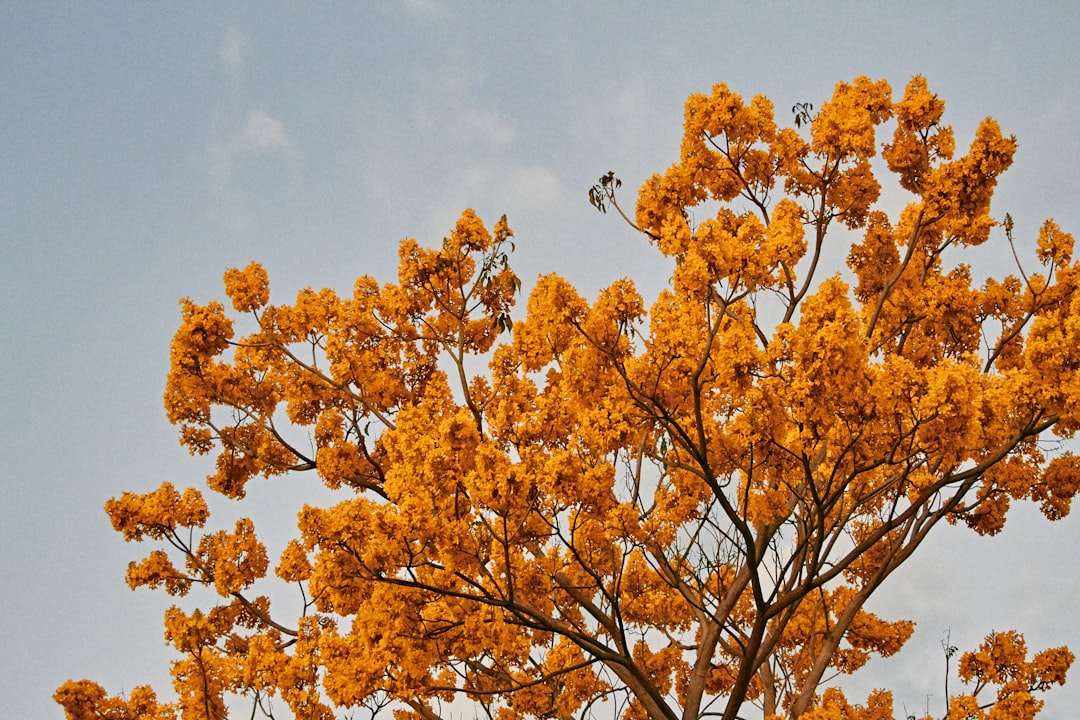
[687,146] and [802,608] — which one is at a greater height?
[687,146]

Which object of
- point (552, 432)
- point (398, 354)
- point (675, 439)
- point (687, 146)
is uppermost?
point (687, 146)

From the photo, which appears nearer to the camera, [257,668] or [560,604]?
[257,668]

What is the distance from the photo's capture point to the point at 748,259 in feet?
20.9

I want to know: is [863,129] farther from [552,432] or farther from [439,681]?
[439,681]

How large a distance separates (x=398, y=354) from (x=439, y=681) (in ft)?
11.1

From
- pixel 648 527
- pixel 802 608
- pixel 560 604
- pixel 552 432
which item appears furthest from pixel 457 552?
pixel 802 608

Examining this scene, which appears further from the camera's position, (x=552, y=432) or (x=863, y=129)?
(x=863, y=129)

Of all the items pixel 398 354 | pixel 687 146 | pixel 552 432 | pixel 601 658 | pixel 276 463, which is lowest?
pixel 601 658

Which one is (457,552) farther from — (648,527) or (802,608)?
(802,608)

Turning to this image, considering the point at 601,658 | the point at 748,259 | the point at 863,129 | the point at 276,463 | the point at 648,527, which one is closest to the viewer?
the point at 748,259

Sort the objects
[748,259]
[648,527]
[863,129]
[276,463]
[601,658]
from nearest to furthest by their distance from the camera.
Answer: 1. [748,259]
2. [601,658]
3. [648,527]
4. [863,129]
5. [276,463]

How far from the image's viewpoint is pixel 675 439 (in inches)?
293

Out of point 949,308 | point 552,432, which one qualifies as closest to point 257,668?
point 552,432

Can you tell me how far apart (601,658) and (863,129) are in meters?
5.20
